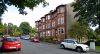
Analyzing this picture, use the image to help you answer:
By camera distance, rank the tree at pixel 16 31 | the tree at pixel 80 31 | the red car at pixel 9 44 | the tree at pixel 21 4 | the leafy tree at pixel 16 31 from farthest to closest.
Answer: the tree at pixel 16 31 → the leafy tree at pixel 16 31 → the tree at pixel 80 31 → the red car at pixel 9 44 → the tree at pixel 21 4

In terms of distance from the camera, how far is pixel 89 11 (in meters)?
40.6

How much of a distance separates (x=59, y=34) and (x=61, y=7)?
24.8 ft

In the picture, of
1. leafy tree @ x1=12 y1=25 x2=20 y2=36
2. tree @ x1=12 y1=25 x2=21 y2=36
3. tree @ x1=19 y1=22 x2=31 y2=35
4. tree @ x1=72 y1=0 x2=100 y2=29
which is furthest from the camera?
tree @ x1=19 y1=22 x2=31 y2=35

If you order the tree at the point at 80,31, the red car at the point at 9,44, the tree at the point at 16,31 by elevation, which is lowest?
the red car at the point at 9,44

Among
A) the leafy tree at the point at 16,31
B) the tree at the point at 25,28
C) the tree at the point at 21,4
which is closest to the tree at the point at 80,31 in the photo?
the tree at the point at 21,4

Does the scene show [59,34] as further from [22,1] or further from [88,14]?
[22,1]

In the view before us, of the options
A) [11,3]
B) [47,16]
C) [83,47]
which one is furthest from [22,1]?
[47,16]

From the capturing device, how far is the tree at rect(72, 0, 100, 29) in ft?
130

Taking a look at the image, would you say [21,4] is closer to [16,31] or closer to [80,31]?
[80,31]

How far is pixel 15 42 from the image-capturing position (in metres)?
24.9

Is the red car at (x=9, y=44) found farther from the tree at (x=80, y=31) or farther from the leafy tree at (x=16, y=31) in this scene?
the leafy tree at (x=16, y=31)

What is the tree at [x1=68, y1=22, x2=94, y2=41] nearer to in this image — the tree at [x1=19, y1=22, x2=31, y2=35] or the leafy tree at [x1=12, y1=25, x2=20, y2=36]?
the leafy tree at [x1=12, y1=25, x2=20, y2=36]

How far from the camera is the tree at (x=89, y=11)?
3977cm

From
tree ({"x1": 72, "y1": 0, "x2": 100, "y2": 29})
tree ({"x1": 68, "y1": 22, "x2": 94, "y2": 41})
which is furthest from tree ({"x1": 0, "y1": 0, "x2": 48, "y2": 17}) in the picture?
Result: tree ({"x1": 68, "y1": 22, "x2": 94, "y2": 41})
